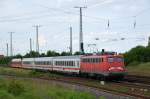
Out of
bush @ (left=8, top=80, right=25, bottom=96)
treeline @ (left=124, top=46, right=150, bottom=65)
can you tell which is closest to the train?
treeline @ (left=124, top=46, right=150, bottom=65)

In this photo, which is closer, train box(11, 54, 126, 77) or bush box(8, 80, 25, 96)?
bush box(8, 80, 25, 96)

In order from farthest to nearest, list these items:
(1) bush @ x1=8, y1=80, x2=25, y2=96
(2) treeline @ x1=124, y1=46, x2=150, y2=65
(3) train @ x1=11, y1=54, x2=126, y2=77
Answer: (2) treeline @ x1=124, y1=46, x2=150, y2=65
(3) train @ x1=11, y1=54, x2=126, y2=77
(1) bush @ x1=8, y1=80, x2=25, y2=96

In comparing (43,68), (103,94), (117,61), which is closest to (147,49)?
(43,68)

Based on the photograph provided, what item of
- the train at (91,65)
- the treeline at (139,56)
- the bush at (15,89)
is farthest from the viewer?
the treeline at (139,56)

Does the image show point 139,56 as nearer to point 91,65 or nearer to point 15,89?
point 91,65

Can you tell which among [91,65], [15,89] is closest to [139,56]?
[91,65]

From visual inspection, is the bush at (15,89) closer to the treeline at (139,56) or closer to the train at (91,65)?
the train at (91,65)

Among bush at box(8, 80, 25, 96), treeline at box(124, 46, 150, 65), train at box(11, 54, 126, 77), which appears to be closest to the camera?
bush at box(8, 80, 25, 96)

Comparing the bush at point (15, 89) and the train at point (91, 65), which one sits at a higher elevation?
the train at point (91, 65)

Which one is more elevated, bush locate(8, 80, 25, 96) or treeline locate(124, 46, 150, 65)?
treeline locate(124, 46, 150, 65)

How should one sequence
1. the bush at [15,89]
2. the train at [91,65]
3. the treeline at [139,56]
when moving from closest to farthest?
the bush at [15,89] < the train at [91,65] < the treeline at [139,56]

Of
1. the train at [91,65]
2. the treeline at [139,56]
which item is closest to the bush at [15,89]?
the train at [91,65]

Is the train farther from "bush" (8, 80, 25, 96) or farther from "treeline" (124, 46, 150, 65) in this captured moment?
"bush" (8, 80, 25, 96)

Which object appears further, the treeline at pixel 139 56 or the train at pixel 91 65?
the treeline at pixel 139 56
